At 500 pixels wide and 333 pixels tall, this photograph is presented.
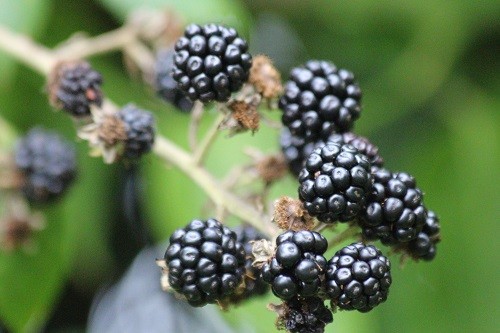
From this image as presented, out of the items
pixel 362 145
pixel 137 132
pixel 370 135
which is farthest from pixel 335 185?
pixel 370 135

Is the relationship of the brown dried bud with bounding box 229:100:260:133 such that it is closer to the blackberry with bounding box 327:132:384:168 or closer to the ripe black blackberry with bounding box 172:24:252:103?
the ripe black blackberry with bounding box 172:24:252:103

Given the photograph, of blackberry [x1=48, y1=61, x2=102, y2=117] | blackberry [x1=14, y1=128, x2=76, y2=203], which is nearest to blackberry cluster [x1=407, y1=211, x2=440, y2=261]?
blackberry [x1=48, y1=61, x2=102, y2=117]

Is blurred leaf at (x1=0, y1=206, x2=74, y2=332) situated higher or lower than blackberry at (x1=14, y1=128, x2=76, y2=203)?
lower

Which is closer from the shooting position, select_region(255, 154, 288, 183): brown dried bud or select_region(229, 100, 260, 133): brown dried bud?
select_region(229, 100, 260, 133): brown dried bud

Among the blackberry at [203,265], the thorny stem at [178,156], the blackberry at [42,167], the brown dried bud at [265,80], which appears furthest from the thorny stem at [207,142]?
the blackberry at [42,167]

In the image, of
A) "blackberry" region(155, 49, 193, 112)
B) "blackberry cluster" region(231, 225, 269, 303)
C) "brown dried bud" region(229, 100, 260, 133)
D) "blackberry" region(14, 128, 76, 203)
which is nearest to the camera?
"blackberry cluster" region(231, 225, 269, 303)

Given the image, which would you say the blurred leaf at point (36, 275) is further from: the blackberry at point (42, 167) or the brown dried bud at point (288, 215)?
the brown dried bud at point (288, 215)

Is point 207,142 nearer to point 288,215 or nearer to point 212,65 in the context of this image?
point 212,65
